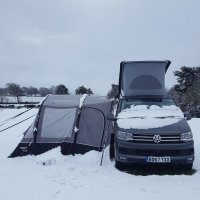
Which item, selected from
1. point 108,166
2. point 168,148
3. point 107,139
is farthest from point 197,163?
point 107,139

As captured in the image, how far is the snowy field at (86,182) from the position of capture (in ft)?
18.7

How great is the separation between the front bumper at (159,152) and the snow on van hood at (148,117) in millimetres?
476

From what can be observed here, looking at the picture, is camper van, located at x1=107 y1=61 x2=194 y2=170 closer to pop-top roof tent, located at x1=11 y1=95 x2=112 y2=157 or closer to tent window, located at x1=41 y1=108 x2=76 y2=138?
pop-top roof tent, located at x1=11 y1=95 x2=112 y2=157

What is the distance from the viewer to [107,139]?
9.96 meters

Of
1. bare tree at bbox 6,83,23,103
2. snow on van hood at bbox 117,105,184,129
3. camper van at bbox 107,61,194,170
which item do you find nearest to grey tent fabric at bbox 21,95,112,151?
camper van at bbox 107,61,194,170

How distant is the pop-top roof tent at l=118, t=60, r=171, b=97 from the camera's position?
9477 millimetres

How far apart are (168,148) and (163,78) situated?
3.36 metres

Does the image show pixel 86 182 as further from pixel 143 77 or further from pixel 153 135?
pixel 143 77

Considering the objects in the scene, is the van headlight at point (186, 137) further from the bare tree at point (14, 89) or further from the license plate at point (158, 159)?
the bare tree at point (14, 89)

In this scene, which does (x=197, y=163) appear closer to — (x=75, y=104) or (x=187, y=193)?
(x=187, y=193)

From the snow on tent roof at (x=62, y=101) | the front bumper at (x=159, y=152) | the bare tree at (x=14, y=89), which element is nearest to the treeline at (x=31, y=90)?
the bare tree at (x=14, y=89)

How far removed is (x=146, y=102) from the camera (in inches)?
342

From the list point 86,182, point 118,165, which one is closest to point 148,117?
point 118,165

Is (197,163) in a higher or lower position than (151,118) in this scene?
lower
